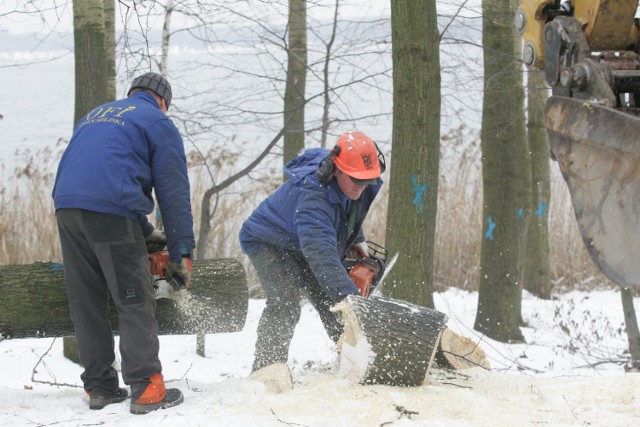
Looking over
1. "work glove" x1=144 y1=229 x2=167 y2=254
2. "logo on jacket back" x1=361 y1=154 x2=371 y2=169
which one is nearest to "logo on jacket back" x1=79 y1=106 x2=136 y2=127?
"work glove" x1=144 y1=229 x2=167 y2=254

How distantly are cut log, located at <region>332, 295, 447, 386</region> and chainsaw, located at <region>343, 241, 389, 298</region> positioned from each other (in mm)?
458

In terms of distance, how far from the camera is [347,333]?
4.30 metres

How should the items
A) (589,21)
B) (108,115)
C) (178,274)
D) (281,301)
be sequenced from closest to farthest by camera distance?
(589,21) < (108,115) < (178,274) < (281,301)

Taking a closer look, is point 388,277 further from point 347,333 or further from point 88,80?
point 88,80

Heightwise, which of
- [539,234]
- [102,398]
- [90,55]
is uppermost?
[90,55]

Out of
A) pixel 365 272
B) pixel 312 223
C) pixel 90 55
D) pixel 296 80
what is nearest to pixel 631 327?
pixel 365 272

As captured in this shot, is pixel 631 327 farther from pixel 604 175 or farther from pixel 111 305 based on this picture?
pixel 111 305

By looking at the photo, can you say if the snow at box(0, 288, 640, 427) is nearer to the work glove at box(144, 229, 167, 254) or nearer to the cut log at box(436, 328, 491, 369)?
the cut log at box(436, 328, 491, 369)

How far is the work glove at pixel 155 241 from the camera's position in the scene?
4461 millimetres

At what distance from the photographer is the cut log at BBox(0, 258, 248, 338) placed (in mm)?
4586

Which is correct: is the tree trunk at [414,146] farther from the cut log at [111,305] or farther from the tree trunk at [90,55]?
the tree trunk at [90,55]

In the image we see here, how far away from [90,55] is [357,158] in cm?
295

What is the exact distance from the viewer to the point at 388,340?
4.16 m

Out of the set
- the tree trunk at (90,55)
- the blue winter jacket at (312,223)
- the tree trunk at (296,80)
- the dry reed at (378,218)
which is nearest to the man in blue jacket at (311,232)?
the blue winter jacket at (312,223)
